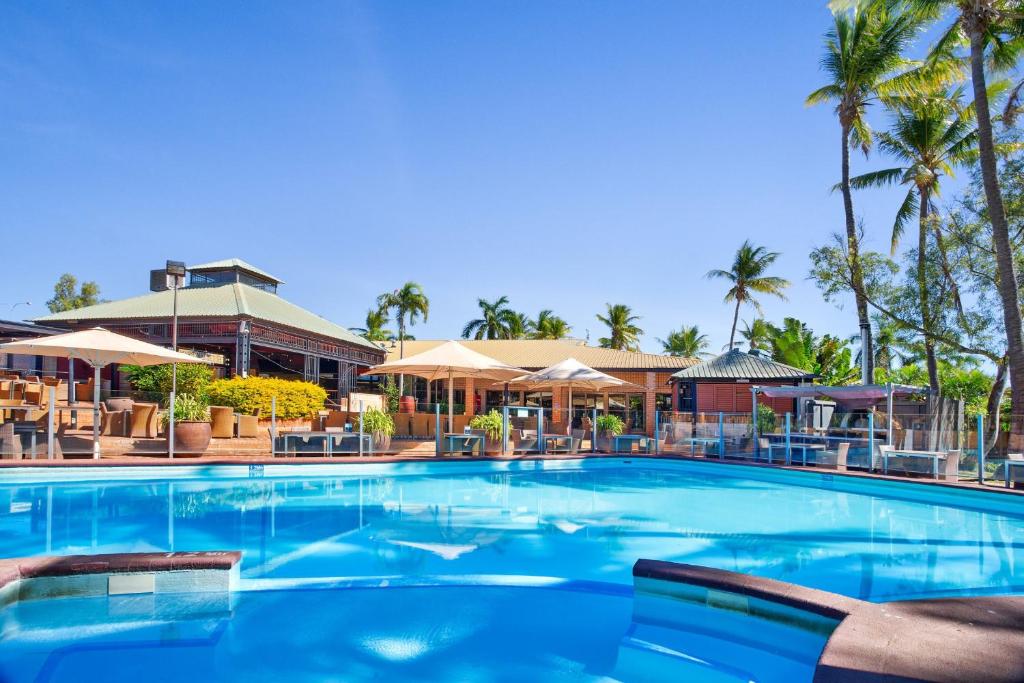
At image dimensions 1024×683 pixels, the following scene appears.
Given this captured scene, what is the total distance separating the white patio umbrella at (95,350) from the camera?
12.7 meters

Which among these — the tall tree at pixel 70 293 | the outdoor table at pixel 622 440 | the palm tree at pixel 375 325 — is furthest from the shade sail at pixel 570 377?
the tall tree at pixel 70 293

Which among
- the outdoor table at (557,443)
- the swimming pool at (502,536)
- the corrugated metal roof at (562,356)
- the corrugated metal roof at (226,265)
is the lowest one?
the swimming pool at (502,536)

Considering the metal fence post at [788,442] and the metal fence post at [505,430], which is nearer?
the metal fence post at [788,442]

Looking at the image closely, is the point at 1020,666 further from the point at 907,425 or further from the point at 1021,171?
the point at 1021,171

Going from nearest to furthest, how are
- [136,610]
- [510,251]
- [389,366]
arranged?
[136,610]
[389,366]
[510,251]

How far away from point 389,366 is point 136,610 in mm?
11025

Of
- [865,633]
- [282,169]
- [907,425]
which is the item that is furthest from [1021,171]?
[282,169]

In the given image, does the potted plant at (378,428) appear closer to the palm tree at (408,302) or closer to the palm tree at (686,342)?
the palm tree at (408,302)

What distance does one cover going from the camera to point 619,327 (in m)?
50.7

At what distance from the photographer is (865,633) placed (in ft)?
12.2

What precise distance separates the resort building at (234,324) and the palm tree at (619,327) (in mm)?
22635

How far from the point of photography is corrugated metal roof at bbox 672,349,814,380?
23.0 m

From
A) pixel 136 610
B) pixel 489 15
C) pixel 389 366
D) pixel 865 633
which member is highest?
pixel 489 15

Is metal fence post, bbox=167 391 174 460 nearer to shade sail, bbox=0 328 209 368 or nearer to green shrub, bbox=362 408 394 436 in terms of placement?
shade sail, bbox=0 328 209 368
